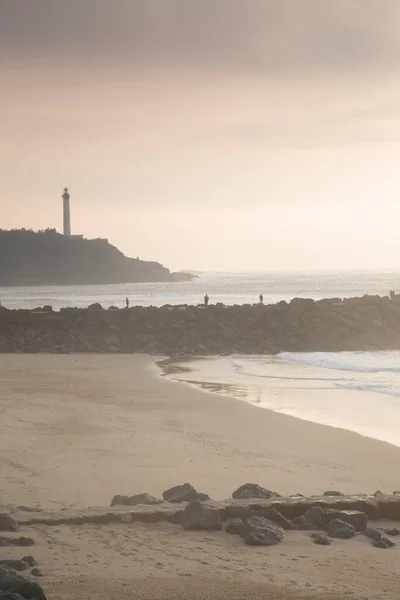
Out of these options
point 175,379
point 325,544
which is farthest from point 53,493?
point 175,379

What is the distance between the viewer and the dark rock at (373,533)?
733cm

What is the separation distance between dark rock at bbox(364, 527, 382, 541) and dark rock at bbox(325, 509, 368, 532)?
0.07m

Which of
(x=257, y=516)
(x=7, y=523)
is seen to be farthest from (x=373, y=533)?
(x=7, y=523)

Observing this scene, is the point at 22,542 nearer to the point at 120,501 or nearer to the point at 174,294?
the point at 120,501

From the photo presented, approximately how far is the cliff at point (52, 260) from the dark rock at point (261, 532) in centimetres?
13838

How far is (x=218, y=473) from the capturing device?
10.1 metres

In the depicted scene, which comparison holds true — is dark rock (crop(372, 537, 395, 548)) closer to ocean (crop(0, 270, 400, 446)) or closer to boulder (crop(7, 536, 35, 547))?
boulder (crop(7, 536, 35, 547))

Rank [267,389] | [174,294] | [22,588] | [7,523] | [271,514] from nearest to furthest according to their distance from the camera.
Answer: [22,588] → [7,523] → [271,514] → [267,389] → [174,294]

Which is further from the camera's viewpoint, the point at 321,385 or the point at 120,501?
the point at 321,385

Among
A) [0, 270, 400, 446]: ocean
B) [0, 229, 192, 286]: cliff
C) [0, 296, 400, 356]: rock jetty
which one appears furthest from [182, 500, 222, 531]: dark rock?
[0, 229, 192, 286]: cliff

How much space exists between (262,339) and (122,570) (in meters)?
26.0

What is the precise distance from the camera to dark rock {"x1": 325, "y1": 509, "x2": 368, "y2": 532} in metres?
7.50

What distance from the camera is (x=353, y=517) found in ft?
24.8

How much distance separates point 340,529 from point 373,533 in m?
0.28
